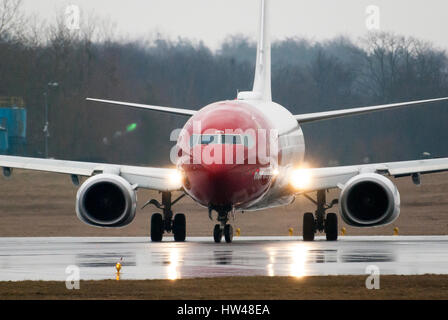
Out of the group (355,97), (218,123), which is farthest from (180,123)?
(218,123)

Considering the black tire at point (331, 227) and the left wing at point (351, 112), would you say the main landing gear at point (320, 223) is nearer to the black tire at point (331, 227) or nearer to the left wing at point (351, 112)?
the black tire at point (331, 227)

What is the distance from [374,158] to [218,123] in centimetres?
2876

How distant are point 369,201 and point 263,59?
28.3ft

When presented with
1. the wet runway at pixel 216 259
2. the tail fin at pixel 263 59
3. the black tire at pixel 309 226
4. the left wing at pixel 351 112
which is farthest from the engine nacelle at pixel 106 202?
the tail fin at pixel 263 59

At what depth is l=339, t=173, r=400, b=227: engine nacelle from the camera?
3150 cm

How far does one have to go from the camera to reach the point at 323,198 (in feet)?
116

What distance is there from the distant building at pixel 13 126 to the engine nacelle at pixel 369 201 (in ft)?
134

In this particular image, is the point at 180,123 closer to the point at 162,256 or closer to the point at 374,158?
the point at 374,158

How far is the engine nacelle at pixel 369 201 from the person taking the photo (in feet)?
103

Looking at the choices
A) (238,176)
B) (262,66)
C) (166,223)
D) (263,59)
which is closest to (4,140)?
(263,59)

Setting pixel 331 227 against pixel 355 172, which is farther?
pixel 331 227

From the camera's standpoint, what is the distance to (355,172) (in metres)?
33.9

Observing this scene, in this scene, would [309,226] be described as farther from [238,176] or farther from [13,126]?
[13,126]
